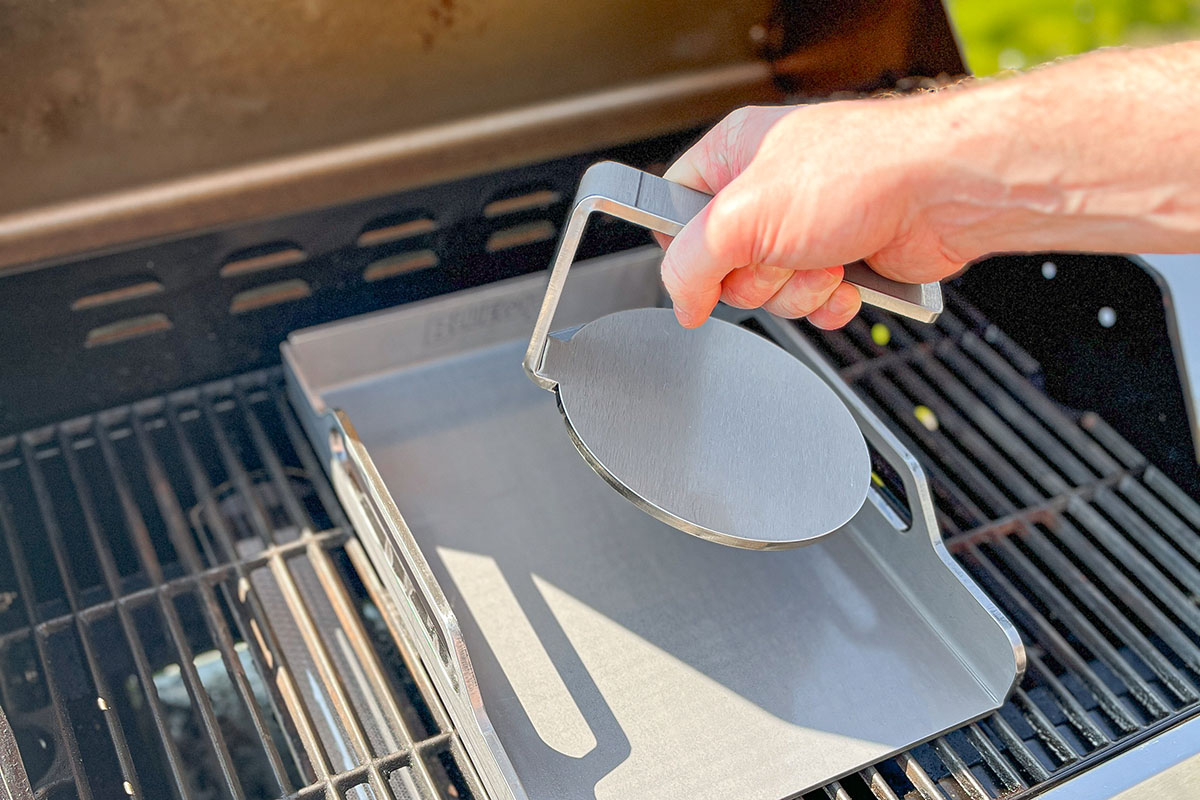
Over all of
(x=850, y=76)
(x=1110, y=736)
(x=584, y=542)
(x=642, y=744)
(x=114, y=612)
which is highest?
(x=850, y=76)

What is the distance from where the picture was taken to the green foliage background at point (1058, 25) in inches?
91.4

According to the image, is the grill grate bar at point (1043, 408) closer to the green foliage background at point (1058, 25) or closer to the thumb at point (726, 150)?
the thumb at point (726, 150)

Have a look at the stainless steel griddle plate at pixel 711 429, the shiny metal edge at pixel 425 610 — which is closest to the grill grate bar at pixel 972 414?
the stainless steel griddle plate at pixel 711 429

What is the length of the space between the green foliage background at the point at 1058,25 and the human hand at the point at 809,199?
184cm

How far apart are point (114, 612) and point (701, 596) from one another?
0.50 m

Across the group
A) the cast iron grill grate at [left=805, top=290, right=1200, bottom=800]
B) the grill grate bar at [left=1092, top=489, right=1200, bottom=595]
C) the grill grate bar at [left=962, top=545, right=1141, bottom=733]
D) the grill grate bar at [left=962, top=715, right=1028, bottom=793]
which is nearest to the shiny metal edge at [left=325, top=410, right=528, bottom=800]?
the cast iron grill grate at [left=805, top=290, right=1200, bottom=800]

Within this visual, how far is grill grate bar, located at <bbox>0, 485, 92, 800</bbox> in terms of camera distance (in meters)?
0.72

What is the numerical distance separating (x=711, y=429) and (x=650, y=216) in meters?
0.18

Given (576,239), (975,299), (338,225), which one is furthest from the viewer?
(975,299)

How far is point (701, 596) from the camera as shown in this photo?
887 mm

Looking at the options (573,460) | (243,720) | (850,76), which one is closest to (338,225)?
(573,460)

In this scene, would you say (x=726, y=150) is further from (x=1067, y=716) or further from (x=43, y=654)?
(x=43, y=654)

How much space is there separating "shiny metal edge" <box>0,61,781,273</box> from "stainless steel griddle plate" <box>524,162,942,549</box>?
0.40 meters

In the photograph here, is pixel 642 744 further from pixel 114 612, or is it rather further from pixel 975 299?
pixel 975 299
